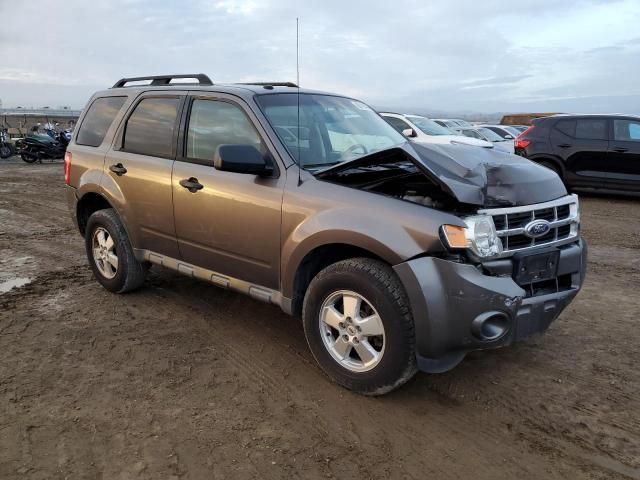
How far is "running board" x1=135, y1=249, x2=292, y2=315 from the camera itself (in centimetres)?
375

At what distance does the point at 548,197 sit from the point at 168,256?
301 cm

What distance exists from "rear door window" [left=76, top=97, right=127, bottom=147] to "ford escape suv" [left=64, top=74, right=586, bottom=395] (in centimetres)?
45

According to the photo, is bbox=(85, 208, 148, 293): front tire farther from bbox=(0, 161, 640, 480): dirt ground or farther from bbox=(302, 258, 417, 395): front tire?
bbox=(302, 258, 417, 395): front tire

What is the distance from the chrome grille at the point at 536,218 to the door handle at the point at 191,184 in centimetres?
211

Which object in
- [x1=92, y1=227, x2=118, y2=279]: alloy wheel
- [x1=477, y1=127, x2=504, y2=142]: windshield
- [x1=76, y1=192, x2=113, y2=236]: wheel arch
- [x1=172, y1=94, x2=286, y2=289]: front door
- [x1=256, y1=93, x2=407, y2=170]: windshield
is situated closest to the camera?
[x1=172, y1=94, x2=286, y2=289]: front door

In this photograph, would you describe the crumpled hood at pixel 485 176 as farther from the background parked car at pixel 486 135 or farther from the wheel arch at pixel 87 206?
the background parked car at pixel 486 135

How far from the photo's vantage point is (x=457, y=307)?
2891 millimetres

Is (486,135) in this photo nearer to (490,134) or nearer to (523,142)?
(490,134)

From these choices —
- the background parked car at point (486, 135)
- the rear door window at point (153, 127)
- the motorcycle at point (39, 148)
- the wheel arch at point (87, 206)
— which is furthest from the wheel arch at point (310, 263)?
the motorcycle at point (39, 148)

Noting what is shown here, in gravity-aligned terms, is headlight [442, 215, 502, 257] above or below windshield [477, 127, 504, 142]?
below

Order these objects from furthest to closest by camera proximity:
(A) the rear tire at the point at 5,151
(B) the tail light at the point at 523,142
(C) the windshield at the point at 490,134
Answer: (A) the rear tire at the point at 5,151 < (C) the windshield at the point at 490,134 < (B) the tail light at the point at 523,142

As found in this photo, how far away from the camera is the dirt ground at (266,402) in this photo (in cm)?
270

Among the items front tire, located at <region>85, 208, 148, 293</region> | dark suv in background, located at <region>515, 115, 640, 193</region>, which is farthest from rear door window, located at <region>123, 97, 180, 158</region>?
dark suv in background, located at <region>515, 115, 640, 193</region>

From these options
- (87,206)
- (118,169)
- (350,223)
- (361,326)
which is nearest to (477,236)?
(350,223)
